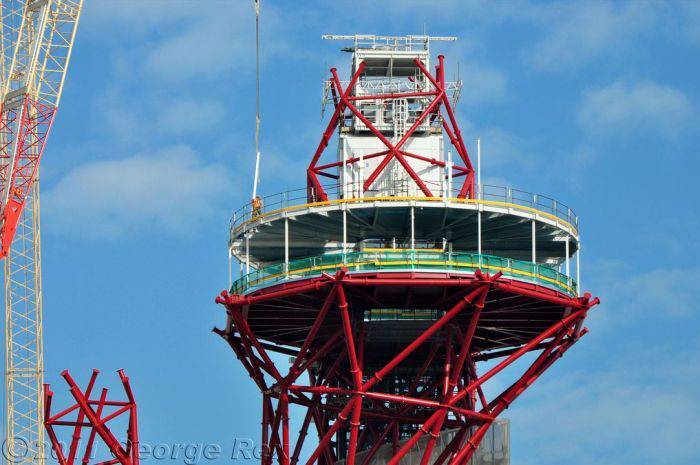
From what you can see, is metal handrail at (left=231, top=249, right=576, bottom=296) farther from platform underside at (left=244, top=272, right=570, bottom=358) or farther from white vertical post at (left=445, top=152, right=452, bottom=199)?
white vertical post at (left=445, top=152, right=452, bottom=199)

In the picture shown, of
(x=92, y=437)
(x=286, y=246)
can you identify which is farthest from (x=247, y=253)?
(x=92, y=437)

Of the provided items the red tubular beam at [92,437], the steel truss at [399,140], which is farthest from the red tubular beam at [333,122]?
the red tubular beam at [92,437]

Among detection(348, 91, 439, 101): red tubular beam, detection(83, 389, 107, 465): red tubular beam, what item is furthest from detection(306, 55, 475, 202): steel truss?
detection(83, 389, 107, 465): red tubular beam

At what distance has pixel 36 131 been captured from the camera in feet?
656

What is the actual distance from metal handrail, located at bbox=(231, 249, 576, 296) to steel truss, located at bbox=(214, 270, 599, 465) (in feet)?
3.11

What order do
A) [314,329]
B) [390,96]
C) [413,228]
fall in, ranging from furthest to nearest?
[390,96] → [413,228] → [314,329]

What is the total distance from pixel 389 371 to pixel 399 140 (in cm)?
1862

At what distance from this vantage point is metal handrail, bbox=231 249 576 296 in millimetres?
136625

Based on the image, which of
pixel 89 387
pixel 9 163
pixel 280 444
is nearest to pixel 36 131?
pixel 9 163

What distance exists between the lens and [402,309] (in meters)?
145

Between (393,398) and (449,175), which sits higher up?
(449,175)

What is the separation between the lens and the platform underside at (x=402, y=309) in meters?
136

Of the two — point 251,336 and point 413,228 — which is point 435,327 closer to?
point 413,228

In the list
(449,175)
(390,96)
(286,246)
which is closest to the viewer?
(286,246)
